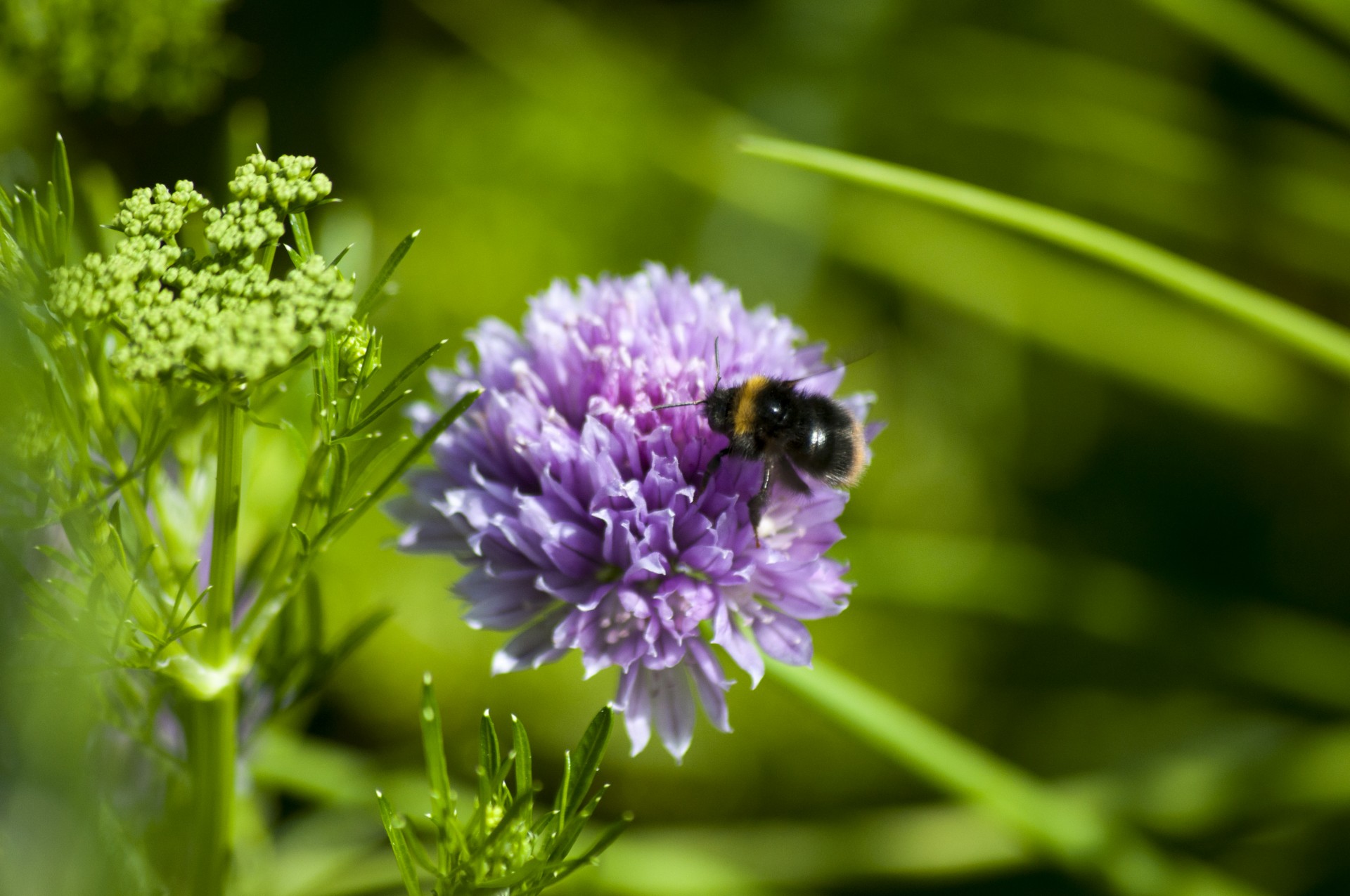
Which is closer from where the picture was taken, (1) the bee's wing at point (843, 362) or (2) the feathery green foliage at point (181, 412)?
(2) the feathery green foliage at point (181, 412)

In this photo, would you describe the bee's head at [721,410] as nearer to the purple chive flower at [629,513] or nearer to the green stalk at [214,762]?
the purple chive flower at [629,513]

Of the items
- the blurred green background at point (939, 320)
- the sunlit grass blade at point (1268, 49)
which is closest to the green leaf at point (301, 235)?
the blurred green background at point (939, 320)

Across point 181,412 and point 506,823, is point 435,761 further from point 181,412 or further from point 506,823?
point 181,412

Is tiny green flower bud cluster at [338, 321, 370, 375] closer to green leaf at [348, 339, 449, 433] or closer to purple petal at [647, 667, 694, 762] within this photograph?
green leaf at [348, 339, 449, 433]

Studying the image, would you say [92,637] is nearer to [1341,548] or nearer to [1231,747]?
[1231,747]

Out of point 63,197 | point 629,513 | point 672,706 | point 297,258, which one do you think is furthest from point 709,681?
point 63,197

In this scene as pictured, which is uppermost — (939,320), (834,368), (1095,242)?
(939,320)

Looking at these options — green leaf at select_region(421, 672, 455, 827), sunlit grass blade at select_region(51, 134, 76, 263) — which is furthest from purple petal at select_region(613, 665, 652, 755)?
sunlit grass blade at select_region(51, 134, 76, 263)
